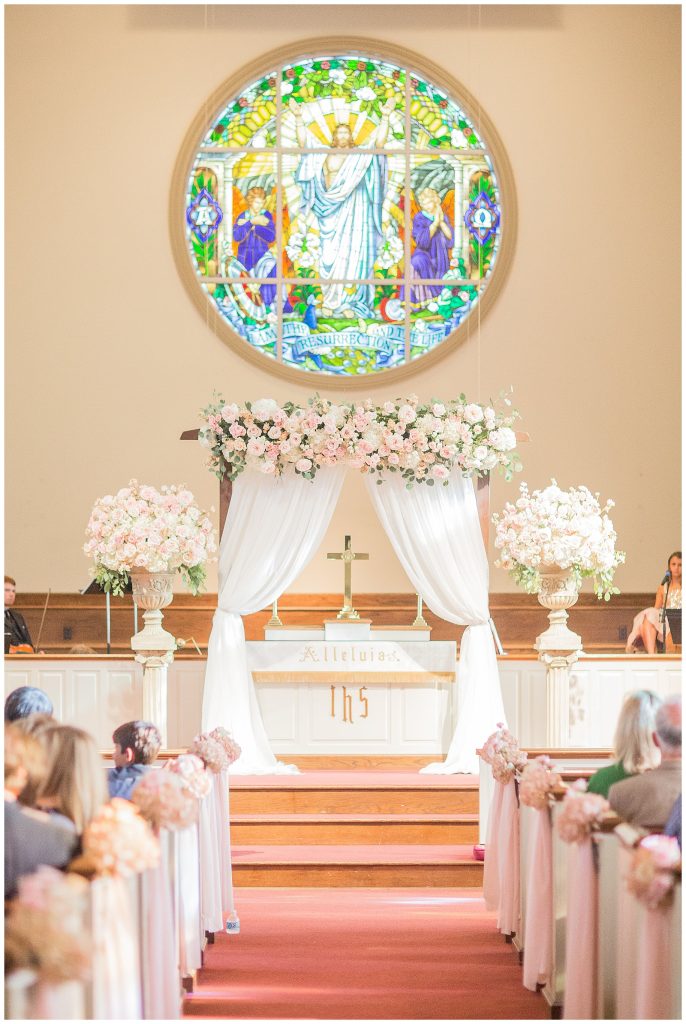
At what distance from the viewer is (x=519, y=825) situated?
18.3ft

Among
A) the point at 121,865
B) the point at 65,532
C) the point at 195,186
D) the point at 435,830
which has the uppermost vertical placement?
the point at 195,186

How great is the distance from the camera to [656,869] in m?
3.68

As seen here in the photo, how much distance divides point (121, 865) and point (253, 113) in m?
10.1

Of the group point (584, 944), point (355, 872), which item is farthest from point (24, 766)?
point (355, 872)

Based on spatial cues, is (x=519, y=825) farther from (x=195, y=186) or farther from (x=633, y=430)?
(x=195, y=186)

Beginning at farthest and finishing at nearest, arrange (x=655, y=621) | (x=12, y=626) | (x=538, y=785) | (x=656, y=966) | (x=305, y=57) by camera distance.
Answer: (x=305, y=57) < (x=655, y=621) < (x=12, y=626) < (x=538, y=785) < (x=656, y=966)

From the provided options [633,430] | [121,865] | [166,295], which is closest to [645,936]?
[121,865]

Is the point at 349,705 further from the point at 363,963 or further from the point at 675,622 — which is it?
the point at 363,963

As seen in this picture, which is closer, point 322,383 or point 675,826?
point 675,826

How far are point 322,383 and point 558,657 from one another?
4708 mm

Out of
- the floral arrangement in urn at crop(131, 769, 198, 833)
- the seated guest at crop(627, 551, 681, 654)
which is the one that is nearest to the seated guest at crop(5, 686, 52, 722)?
the floral arrangement in urn at crop(131, 769, 198, 833)

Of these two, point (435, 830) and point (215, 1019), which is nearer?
point (215, 1019)

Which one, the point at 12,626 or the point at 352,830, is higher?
the point at 12,626

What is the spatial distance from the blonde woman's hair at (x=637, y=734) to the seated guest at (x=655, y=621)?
16.9ft
